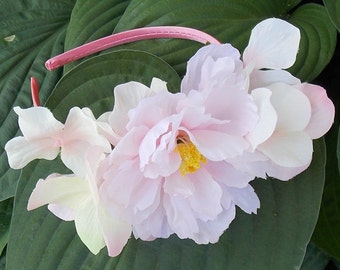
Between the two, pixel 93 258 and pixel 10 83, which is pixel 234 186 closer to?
pixel 93 258

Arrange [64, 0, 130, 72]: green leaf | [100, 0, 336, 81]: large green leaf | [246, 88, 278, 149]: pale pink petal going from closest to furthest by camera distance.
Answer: [246, 88, 278, 149]: pale pink petal, [100, 0, 336, 81]: large green leaf, [64, 0, 130, 72]: green leaf

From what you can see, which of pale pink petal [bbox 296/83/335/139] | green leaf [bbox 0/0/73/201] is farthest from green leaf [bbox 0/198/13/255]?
pale pink petal [bbox 296/83/335/139]

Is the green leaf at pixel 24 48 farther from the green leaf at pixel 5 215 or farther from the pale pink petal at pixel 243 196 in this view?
the pale pink petal at pixel 243 196

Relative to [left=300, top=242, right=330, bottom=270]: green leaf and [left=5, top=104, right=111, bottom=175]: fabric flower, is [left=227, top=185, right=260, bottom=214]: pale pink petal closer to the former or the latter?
[left=5, top=104, right=111, bottom=175]: fabric flower

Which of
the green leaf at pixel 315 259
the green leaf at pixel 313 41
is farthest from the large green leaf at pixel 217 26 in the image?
the green leaf at pixel 315 259

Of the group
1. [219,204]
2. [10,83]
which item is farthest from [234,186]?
[10,83]

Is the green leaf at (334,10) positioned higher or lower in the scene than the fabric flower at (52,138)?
lower

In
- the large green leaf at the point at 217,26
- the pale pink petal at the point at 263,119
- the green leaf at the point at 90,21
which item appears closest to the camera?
the pale pink petal at the point at 263,119

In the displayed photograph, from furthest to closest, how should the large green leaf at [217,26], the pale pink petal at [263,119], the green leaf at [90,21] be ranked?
1. the green leaf at [90,21]
2. the large green leaf at [217,26]
3. the pale pink petal at [263,119]
